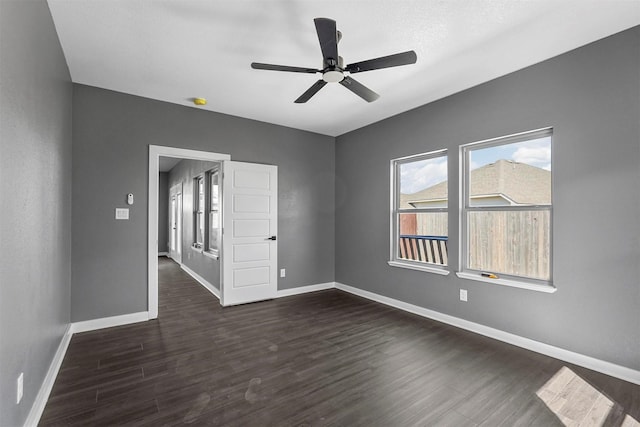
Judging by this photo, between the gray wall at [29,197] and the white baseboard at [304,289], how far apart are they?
9.13ft

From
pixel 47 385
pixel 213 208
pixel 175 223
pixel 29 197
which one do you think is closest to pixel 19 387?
pixel 47 385

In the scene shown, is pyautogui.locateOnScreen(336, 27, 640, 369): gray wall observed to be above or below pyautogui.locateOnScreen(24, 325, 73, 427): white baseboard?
above

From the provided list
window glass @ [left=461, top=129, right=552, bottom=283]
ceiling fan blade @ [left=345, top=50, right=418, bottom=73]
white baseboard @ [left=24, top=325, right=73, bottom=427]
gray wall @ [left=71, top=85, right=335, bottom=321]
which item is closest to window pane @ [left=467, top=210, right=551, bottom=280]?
window glass @ [left=461, top=129, right=552, bottom=283]

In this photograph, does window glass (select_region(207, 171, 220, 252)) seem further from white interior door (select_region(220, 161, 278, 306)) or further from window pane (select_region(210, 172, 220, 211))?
white interior door (select_region(220, 161, 278, 306))

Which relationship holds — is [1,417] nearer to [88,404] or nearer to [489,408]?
[88,404]

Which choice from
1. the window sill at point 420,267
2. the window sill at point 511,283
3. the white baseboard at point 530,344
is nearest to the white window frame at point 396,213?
the window sill at point 420,267

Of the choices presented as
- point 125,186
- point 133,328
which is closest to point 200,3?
point 125,186

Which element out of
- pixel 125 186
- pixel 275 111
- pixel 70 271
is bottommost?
pixel 70 271

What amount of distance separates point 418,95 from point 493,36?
121 cm

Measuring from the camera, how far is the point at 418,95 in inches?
144

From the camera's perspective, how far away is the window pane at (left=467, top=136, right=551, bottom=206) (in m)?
2.91

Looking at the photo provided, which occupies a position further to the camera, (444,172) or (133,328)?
(444,172)

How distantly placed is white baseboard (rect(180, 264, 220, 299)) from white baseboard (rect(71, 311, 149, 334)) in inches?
47.1

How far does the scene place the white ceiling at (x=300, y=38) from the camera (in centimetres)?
216
